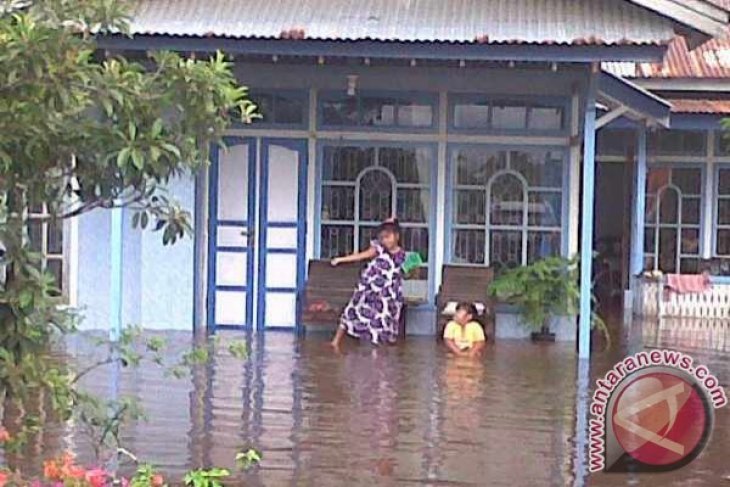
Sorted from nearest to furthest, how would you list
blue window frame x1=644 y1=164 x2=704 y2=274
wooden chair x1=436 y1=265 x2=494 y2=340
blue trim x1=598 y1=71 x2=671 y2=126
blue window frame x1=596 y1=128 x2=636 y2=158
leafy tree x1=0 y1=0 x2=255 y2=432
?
leafy tree x1=0 y1=0 x2=255 y2=432
blue trim x1=598 y1=71 x2=671 y2=126
wooden chair x1=436 y1=265 x2=494 y2=340
blue window frame x1=644 y1=164 x2=704 y2=274
blue window frame x1=596 y1=128 x2=636 y2=158

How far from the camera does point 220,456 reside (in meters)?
7.42

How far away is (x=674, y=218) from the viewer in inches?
713

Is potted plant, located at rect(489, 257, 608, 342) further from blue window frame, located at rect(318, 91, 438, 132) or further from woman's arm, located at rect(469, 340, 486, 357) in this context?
blue window frame, located at rect(318, 91, 438, 132)

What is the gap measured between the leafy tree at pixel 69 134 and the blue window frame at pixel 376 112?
906cm

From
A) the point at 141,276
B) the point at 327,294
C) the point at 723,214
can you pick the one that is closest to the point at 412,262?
the point at 327,294

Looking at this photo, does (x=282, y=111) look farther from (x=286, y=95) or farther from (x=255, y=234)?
(x=255, y=234)

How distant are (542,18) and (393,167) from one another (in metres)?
2.61

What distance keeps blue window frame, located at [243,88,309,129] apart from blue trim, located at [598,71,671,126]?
10.3 feet

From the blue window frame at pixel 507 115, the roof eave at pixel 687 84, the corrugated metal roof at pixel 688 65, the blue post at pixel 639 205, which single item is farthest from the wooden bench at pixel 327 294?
the roof eave at pixel 687 84

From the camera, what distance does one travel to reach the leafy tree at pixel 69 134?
171 inches

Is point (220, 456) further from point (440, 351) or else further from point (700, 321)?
point (700, 321)

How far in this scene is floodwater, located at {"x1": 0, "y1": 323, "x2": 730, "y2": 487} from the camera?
7.16m

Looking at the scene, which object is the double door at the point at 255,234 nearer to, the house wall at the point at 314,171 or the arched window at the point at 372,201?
the house wall at the point at 314,171

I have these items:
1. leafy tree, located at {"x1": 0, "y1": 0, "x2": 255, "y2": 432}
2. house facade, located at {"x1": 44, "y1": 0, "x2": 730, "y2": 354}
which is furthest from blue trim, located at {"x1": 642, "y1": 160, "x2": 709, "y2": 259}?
leafy tree, located at {"x1": 0, "y1": 0, "x2": 255, "y2": 432}
